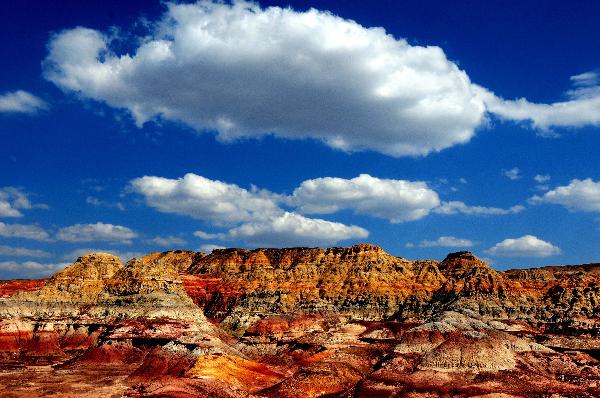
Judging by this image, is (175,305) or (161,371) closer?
(161,371)

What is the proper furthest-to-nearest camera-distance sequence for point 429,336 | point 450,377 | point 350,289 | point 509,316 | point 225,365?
point 350,289, point 509,316, point 429,336, point 225,365, point 450,377

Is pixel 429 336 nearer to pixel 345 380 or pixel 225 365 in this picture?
pixel 345 380

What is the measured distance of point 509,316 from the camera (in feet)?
405

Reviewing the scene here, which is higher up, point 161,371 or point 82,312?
point 82,312

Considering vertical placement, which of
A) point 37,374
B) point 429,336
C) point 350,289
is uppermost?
point 350,289

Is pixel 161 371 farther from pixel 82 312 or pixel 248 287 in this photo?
pixel 248 287

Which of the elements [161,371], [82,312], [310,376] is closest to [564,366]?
[310,376]

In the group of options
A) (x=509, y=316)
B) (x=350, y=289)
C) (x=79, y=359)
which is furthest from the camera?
(x=350, y=289)

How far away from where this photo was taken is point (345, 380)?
2753 inches

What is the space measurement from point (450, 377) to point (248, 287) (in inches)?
3642

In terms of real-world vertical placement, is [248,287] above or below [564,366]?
above

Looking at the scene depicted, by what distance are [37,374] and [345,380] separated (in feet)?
159

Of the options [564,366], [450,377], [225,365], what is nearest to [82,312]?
[225,365]

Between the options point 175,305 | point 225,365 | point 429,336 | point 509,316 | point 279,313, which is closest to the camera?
point 225,365
